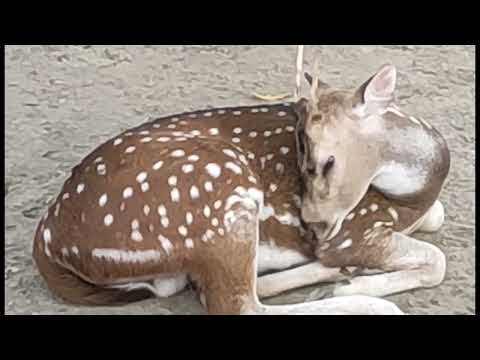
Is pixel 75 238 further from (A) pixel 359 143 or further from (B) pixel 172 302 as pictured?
(A) pixel 359 143

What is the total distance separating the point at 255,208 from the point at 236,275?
271mm

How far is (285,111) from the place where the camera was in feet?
16.4

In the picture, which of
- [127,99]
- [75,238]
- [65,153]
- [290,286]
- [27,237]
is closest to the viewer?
[75,238]

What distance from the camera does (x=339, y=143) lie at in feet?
15.0

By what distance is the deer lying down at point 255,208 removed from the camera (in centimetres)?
453

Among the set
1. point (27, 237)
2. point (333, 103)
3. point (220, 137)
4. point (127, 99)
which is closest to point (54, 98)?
point (127, 99)

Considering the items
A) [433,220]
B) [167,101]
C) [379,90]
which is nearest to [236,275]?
[379,90]

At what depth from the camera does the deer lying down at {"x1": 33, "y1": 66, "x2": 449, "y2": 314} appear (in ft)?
14.9

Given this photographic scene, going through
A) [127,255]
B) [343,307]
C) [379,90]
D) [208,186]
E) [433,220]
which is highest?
[379,90]

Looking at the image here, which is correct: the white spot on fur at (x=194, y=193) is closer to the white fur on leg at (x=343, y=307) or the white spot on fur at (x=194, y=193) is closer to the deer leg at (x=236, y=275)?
the deer leg at (x=236, y=275)

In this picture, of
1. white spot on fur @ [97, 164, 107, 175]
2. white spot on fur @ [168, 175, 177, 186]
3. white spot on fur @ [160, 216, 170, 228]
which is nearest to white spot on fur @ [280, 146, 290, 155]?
white spot on fur @ [168, 175, 177, 186]

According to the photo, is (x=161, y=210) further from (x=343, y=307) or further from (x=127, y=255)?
(x=343, y=307)

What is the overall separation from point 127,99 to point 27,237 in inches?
59.3

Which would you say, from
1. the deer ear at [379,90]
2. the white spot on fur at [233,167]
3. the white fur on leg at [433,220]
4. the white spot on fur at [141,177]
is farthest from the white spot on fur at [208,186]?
the white fur on leg at [433,220]
